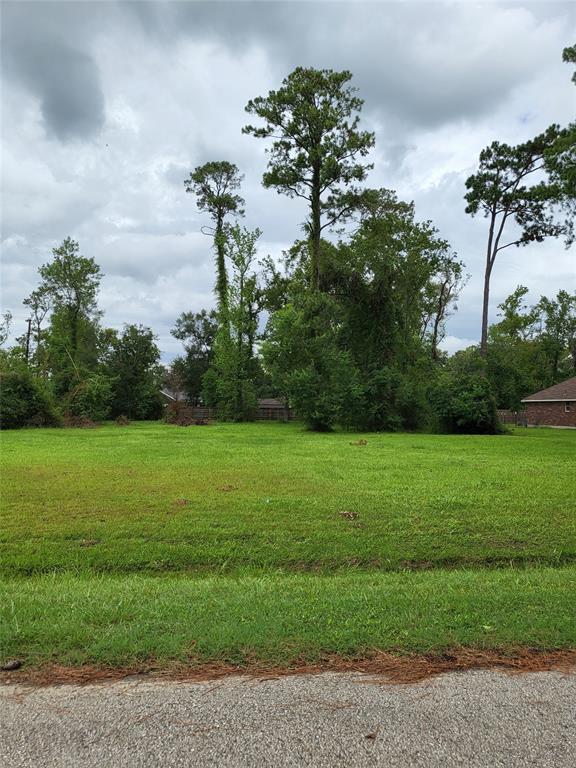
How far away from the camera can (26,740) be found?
217 centimetres

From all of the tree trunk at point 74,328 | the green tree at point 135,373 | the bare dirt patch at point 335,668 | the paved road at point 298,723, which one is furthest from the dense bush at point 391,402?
the tree trunk at point 74,328

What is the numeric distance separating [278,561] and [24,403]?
2665 cm

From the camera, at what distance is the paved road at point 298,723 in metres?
2.07

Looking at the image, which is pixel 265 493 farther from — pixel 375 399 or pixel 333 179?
pixel 333 179

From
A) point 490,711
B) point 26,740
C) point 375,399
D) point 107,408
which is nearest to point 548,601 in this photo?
point 490,711

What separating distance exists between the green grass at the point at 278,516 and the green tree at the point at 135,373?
3126cm

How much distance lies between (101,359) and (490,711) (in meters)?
47.4

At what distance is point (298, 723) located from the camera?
7.50 feet

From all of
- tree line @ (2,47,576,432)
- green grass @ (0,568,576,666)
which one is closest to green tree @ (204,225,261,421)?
tree line @ (2,47,576,432)

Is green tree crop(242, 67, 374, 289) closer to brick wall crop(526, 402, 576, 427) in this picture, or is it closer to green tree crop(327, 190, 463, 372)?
green tree crop(327, 190, 463, 372)

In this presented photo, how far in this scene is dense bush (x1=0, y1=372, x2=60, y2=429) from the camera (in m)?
26.9

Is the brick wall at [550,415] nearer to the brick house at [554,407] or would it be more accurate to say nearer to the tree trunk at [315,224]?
the brick house at [554,407]

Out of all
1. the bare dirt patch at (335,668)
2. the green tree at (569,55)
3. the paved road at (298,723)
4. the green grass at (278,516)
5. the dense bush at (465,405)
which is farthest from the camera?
the dense bush at (465,405)

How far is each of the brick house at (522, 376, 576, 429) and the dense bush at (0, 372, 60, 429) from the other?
120 ft
